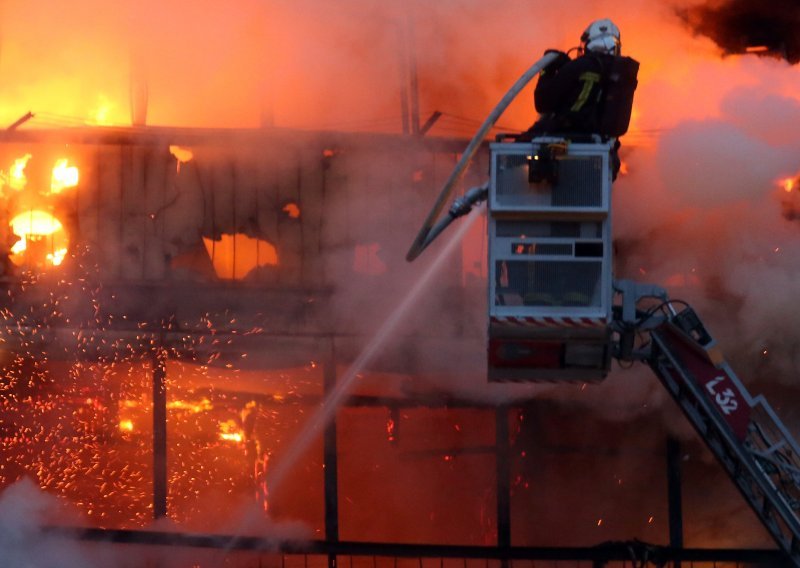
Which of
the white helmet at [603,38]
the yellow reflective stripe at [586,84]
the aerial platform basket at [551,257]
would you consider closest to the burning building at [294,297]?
the white helmet at [603,38]

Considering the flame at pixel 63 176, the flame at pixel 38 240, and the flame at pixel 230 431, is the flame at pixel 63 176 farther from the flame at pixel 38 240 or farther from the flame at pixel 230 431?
the flame at pixel 230 431

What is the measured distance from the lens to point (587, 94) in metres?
6.18

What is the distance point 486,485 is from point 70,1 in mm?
5210

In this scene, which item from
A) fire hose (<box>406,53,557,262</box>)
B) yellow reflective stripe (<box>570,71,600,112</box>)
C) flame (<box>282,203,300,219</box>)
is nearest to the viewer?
fire hose (<box>406,53,557,262</box>)

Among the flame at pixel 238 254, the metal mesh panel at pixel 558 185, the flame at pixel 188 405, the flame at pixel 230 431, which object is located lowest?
the flame at pixel 230 431

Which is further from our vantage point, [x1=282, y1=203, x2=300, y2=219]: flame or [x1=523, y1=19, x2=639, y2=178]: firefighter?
[x1=282, y1=203, x2=300, y2=219]: flame

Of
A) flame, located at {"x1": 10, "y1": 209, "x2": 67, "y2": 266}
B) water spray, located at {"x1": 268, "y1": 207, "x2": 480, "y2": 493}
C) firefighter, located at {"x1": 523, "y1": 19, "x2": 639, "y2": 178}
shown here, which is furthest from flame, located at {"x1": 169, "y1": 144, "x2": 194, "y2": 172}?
firefighter, located at {"x1": 523, "y1": 19, "x2": 639, "y2": 178}

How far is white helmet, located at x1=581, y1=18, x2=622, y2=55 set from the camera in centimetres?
644

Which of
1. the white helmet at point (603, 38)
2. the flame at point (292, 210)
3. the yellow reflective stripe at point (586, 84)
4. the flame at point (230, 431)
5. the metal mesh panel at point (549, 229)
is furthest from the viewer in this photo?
the flame at point (230, 431)

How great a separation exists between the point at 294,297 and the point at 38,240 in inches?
83.6

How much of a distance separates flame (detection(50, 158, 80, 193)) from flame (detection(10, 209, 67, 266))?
9.7 inches

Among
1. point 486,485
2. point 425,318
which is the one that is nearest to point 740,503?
point 486,485

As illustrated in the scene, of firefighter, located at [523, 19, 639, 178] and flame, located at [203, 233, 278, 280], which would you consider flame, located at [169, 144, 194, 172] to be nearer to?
flame, located at [203, 233, 278, 280]

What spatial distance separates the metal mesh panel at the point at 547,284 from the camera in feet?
19.8
